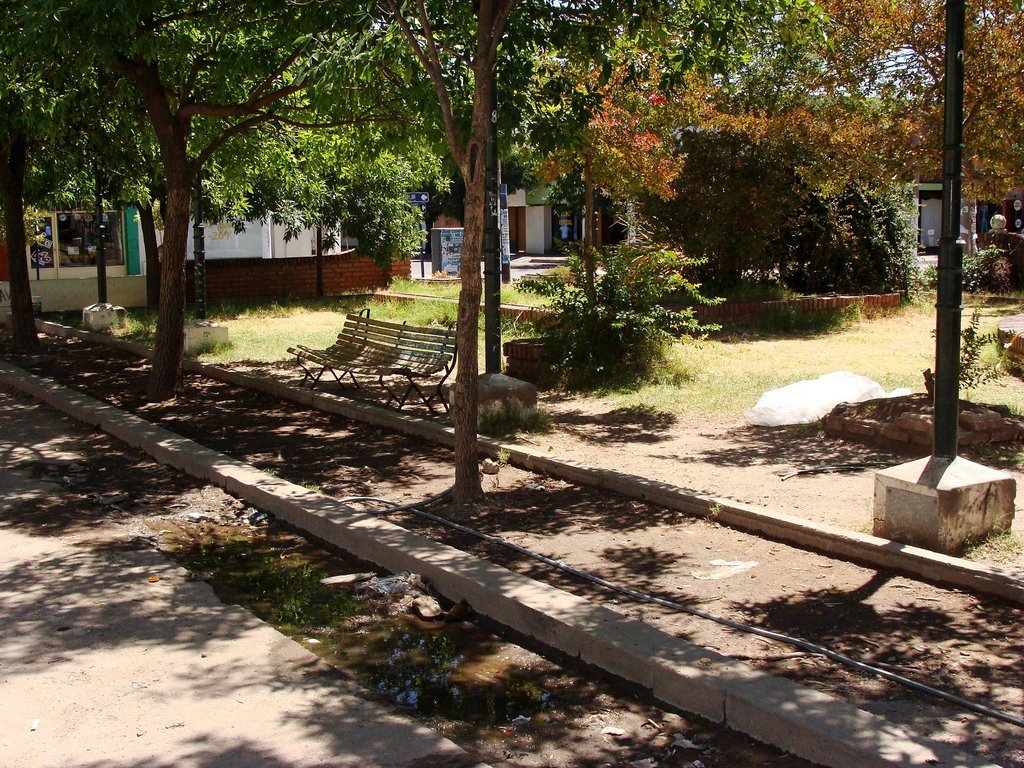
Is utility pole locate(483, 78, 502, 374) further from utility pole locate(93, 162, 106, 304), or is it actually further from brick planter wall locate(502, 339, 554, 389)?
utility pole locate(93, 162, 106, 304)

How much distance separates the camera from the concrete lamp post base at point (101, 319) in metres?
20.3

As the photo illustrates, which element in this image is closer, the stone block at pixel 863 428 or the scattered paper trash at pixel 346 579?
the scattered paper trash at pixel 346 579

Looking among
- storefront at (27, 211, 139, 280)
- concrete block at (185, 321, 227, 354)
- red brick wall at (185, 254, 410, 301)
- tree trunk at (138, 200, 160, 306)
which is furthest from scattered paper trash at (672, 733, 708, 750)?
storefront at (27, 211, 139, 280)

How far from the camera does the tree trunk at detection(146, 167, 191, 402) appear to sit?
12.1 m

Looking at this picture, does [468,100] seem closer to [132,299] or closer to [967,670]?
[967,670]

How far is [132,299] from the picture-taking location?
2591cm

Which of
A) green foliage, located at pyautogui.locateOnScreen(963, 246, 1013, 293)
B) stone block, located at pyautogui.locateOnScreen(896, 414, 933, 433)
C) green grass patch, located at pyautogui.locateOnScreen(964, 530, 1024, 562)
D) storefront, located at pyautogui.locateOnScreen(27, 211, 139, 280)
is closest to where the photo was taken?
green grass patch, located at pyautogui.locateOnScreen(964, 530, 1024, 562)

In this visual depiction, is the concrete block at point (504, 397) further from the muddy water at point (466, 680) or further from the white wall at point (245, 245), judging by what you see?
the white wall at point (245, 245)

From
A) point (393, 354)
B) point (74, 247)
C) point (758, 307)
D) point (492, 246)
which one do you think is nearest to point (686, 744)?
point (492, 246)

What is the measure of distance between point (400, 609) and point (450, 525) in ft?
4.15

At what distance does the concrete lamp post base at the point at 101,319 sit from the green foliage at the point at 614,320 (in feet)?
34.9

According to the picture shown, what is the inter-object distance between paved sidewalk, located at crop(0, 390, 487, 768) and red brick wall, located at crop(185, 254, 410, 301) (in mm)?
19670

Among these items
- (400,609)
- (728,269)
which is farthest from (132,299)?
(400,609)

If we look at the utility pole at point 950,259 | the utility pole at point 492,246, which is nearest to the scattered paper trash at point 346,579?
the utility pole at point 950,259
